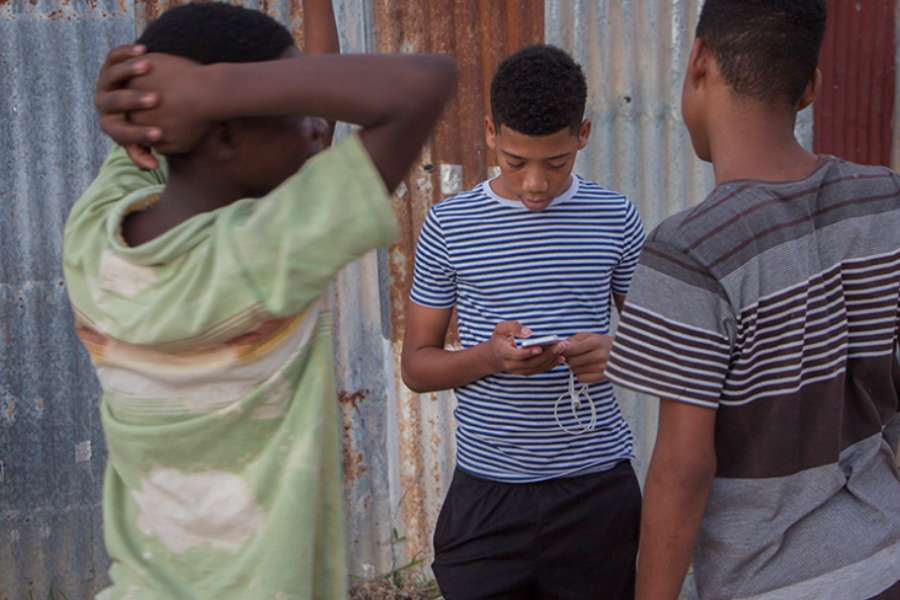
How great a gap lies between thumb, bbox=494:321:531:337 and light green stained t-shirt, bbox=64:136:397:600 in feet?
2.31

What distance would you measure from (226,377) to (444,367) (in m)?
0.99

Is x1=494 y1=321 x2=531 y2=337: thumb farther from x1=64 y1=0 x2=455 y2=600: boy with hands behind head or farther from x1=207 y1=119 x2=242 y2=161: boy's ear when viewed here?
x1=207 y1=119 x2=242 y2=161: boy's ear

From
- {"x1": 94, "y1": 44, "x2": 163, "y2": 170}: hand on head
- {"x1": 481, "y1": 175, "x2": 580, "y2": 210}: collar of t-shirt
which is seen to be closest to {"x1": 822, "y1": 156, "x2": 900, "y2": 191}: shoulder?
{"x1": 481, "y1": 175, "x2": 580, "y2": 210}: collar of t-shirt

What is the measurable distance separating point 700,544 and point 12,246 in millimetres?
2871

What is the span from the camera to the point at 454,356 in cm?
209

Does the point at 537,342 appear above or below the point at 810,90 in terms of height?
below

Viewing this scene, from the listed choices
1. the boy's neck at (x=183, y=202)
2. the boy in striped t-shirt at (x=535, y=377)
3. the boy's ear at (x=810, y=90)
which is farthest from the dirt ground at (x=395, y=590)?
the boy's ear at (x=810, y=90)

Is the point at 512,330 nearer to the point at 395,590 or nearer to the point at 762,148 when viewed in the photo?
the point at 762,148

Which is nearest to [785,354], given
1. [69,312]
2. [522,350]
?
[522,350]

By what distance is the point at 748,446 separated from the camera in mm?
1410

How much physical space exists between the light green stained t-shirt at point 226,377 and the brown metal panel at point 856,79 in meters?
3.22

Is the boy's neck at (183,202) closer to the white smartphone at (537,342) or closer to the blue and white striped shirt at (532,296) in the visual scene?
the white smartphone at (537,342)

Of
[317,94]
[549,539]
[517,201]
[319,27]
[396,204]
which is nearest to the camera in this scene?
[317,94]

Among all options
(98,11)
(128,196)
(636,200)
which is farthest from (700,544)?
(98,11)
